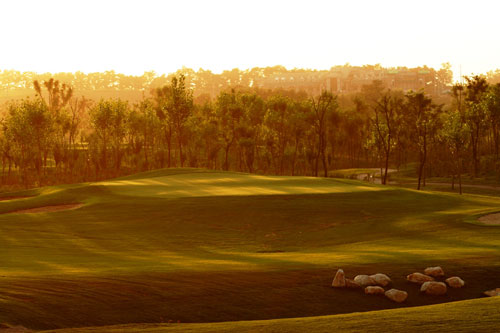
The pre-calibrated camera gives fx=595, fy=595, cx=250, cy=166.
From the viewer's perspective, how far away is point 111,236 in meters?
32.6

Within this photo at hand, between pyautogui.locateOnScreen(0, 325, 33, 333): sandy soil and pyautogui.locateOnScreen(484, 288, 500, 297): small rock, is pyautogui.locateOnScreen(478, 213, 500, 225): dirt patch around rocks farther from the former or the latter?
pyautogui.locateOnScreen(0, 325, 33, 333): sandy soil

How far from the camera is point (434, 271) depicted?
2128 centimetres

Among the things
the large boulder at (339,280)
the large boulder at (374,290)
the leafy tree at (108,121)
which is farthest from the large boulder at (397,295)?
the leafy tree at (108,121)

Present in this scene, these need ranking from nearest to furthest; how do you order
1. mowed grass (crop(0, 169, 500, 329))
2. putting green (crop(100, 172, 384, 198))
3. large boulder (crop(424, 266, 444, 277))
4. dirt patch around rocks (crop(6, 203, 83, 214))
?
mowed grass (crop(0, 169, 500, 329)), large boulder (crop(424, 266, 444, 277)), dirt patch around rocks (crop(6, 203, 83, 214)), putting green (crop(100, 172, 384, 198))

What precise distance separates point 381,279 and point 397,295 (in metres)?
1.07

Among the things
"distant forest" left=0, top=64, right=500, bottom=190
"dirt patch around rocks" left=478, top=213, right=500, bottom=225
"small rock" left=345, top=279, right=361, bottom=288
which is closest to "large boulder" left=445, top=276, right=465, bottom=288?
"small rock" left=345, top=279, right=361, bottom=288

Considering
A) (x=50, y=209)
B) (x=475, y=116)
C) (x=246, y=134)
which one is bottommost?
(x=50, y=209)

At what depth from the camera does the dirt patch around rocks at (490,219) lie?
1249 inches

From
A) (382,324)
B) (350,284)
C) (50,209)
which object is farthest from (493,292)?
(50,209)

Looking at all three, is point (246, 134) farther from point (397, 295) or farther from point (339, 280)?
point (397, 295)

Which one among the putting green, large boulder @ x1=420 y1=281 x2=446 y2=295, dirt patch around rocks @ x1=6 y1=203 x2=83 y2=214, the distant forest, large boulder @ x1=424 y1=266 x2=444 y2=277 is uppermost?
the distant forest

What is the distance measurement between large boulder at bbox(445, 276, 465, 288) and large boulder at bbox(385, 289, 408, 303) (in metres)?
2.07

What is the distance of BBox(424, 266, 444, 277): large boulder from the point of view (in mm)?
21203

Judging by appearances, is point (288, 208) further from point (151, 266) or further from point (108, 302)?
point (108, 302)
